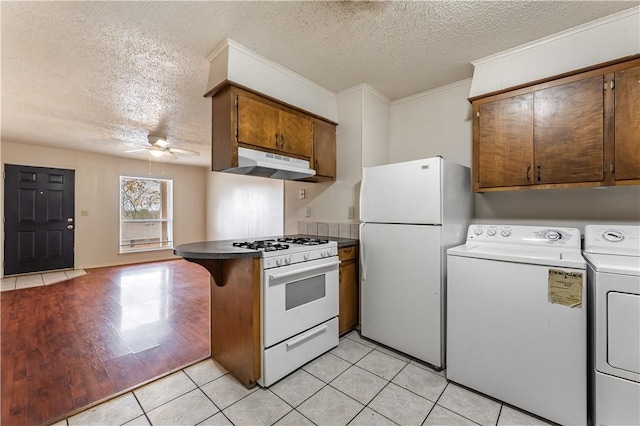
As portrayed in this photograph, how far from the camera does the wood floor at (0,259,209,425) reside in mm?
1830

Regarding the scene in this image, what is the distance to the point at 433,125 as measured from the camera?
288 cm

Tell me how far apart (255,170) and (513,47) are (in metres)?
2.29

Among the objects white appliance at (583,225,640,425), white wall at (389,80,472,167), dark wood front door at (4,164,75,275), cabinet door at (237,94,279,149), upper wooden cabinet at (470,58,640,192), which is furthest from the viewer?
dark wood front door at (4,164,75,275)

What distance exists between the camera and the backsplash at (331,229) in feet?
9.36

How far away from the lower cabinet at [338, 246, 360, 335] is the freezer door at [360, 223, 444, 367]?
0.47 ft

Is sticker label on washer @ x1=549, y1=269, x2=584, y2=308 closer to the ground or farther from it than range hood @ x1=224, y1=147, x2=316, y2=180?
closer to the ground

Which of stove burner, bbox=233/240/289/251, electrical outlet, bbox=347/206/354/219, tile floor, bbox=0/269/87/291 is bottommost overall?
tile floor, bbox=0/269/87/291

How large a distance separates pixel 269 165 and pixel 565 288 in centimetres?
210

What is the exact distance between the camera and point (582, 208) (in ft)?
6.81

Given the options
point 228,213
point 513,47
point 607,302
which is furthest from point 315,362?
point 228,213

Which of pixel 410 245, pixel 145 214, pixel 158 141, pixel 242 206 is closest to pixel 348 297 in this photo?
pixel 410 245

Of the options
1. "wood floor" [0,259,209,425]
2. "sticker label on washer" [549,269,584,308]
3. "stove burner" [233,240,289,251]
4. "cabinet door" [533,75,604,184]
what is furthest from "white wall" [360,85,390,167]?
"wood floor" [0,259,209,425]

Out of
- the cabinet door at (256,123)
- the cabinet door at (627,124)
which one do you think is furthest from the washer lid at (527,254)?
the cabinet door at (256,123)

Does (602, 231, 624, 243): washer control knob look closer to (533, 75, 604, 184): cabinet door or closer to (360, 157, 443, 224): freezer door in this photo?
(533, 75, 604, 184): cabinet door
